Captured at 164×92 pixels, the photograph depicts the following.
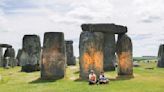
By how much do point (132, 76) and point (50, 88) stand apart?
1237 cm

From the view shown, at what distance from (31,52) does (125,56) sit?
Answer: 13659 mm

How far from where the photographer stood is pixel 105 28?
37.8 meters

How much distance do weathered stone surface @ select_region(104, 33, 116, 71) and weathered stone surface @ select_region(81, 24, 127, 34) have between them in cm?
652

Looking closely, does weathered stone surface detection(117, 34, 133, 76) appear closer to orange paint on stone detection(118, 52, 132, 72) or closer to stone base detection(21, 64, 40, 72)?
orange paint on stone detection(118, 52, 132, 72)

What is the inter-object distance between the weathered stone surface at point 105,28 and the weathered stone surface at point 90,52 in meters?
0.41

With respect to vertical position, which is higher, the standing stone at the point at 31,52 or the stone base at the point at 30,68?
the standing stone at the point at 31,52

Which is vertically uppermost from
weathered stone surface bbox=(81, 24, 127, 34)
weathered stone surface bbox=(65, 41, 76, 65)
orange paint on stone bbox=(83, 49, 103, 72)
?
weathered stone surface bbox=(81, 24, 127, 34)

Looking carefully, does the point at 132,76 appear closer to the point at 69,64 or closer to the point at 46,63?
the point at 46,63

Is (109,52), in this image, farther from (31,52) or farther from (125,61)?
(31,52)

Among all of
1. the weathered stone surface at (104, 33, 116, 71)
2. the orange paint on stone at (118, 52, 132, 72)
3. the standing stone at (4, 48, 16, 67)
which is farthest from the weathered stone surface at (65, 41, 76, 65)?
the orange paint on stone at (118, 52, 132, 72)

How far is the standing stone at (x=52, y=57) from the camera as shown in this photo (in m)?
37.3

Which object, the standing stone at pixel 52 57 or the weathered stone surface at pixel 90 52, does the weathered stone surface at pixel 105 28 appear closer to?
the weathered stone surface at pixel 90 52

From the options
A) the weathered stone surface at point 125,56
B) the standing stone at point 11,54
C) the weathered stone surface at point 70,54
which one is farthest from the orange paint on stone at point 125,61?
the standing stone at point 11,54

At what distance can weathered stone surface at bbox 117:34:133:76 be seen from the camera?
132 feet
